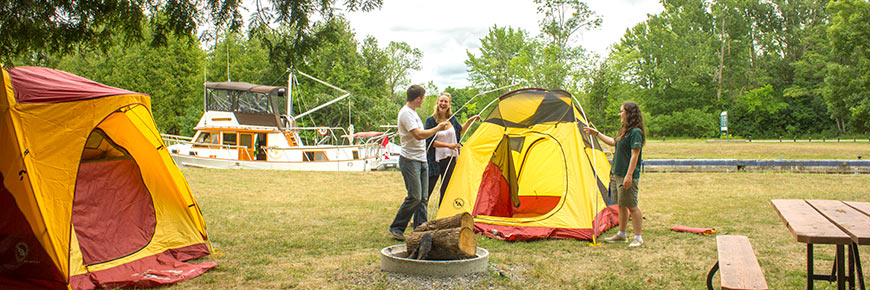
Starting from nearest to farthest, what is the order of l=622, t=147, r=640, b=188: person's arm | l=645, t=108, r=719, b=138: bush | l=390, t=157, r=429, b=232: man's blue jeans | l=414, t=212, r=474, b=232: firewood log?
l=414, t=212, r=474, b=232: firewood log, l=622, t=147, r=640, b=188: person's arm, l=390, t=157, r=429, b=232: man's blue jeans, l=645, t=108, r=719, b=138: bush

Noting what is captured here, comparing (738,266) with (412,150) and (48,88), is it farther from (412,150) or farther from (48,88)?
(48,88)

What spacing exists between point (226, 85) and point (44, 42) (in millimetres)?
17667

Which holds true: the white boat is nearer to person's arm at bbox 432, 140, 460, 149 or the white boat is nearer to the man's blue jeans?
person's arm at bbox 432, 140, 460, 149

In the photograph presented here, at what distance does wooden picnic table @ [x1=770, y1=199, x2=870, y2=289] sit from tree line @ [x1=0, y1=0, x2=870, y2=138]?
559 inches

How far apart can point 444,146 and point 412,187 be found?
102cm

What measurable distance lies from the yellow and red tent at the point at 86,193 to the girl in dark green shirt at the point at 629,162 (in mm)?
4098

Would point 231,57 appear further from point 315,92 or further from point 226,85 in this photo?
point 226,85

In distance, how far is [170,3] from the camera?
4.87m

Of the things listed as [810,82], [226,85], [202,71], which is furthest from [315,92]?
[810,82]

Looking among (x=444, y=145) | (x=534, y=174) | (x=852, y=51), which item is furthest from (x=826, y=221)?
(x=852, y=51)

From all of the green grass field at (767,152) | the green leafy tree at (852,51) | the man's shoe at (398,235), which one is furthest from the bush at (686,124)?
the man's shoe at (398,235)

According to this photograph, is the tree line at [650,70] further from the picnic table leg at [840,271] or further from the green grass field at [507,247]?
the picnic table leg at [840,271]

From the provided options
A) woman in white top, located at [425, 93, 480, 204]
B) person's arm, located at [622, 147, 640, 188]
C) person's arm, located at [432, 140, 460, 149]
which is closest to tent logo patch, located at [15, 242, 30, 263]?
woman in white top, located at [425, 93, 480, 204]

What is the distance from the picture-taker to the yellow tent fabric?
6562mm
